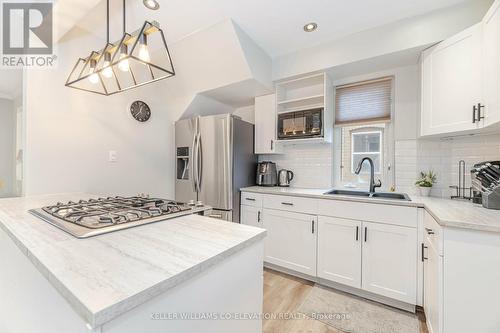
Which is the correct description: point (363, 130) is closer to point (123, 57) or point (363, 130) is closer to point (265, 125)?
point (265, 125)

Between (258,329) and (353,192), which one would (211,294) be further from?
(353,192)

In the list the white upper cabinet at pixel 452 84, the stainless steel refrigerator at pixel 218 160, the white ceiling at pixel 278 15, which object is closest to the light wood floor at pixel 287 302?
the stainless steel refrigerator at pixel 218 160

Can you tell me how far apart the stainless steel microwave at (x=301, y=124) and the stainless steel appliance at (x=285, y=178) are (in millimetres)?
498

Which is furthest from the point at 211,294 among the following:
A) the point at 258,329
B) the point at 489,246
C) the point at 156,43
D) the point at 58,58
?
the point at 156,43

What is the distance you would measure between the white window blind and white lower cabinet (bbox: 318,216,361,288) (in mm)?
1290

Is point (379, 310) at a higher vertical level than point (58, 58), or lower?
lower

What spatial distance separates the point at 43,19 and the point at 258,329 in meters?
2.70

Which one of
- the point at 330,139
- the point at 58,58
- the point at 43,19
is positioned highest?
the point at 43,19

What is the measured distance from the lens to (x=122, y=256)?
0.73m

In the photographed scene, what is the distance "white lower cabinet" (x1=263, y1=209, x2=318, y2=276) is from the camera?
7.16ft

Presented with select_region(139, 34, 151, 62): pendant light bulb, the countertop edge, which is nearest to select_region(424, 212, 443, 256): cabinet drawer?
the countertop edge

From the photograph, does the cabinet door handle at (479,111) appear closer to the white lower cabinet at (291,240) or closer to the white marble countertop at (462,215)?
the white marble countertop at (462,215)

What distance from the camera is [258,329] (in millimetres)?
1015

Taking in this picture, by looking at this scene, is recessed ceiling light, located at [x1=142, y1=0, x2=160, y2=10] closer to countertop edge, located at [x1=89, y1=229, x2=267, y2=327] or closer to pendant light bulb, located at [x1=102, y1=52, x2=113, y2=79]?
pendant light bulb, located at [x1=102, y1=52, x2=113, y2=79]
